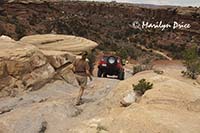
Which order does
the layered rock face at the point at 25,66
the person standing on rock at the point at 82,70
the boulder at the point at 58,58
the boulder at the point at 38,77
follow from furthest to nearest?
the boulder at the point at 58,58, the boulder at the point at 38,77, the layered rock face at the point at 25,66, the person standing on rock at the point at 82,70

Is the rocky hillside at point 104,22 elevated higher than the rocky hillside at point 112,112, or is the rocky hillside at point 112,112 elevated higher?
the rocky hillside at point 112,112

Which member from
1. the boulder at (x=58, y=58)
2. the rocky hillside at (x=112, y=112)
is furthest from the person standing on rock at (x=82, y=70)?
the boulder at (x=58, y=58)

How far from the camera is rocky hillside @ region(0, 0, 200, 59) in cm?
4344

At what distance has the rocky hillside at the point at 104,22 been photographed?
1710 inches

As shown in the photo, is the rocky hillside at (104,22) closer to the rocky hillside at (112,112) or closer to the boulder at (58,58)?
the boulder at (58,58)

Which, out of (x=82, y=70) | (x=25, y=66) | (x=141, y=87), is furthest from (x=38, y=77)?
(x=141, y=87)

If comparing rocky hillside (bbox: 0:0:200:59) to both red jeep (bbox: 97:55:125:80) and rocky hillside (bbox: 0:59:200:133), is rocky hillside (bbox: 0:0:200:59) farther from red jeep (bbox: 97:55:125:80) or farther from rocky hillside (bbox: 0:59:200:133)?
rocky hillside (bbox: 0:59:200:133)

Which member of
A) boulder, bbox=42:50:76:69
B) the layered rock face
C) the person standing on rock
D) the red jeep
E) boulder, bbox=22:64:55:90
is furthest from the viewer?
the red jeep

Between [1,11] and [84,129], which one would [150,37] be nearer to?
[1,11]

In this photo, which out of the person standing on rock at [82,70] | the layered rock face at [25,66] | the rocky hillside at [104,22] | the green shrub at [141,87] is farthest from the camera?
the rocky hillside at [104,22]

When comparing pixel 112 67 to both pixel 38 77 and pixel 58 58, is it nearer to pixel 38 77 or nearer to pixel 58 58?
pixel 58 58

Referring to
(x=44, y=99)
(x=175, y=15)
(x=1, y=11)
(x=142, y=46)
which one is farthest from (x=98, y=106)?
(x=175, y=15)

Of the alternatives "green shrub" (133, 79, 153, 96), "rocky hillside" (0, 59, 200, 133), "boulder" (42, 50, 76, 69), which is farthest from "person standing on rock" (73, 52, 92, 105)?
"boulder" (42, 50, 76, 69)

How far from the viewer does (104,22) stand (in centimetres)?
5256
